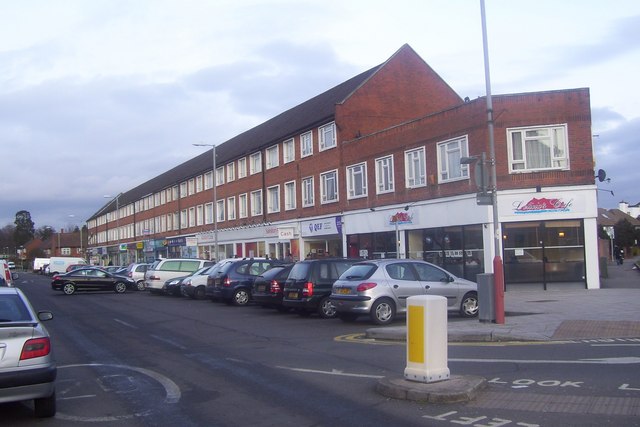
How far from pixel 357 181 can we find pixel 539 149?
11.7m

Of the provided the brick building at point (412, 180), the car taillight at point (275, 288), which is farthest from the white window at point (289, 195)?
the car taillight at point (275, 288)

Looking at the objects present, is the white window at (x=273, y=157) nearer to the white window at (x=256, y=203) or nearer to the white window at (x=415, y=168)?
the white window at (x=256, y=203)

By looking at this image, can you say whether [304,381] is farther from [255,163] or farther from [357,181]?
[255,163]

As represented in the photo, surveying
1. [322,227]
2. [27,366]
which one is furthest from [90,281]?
[27,366]

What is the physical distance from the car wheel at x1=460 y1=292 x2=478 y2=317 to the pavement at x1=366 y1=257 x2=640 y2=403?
1.37 feet

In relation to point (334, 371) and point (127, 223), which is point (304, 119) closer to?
point (334, 371)

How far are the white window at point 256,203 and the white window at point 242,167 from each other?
7.96 ft

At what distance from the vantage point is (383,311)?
16.2 m

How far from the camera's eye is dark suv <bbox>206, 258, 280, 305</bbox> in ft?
79.8

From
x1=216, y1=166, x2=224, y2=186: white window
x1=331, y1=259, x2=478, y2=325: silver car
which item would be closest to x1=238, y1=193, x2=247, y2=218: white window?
x1=216, y1=166, x2=224, y2=186: white window

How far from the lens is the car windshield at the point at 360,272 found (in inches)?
646

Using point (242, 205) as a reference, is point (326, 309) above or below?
below

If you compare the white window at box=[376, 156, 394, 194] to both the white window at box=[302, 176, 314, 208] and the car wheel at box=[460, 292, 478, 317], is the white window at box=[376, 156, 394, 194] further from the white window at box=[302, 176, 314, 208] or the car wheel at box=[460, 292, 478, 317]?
the car wheel at box=[460, 292, 478, 317]

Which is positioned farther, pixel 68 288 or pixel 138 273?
pixel 138 273
